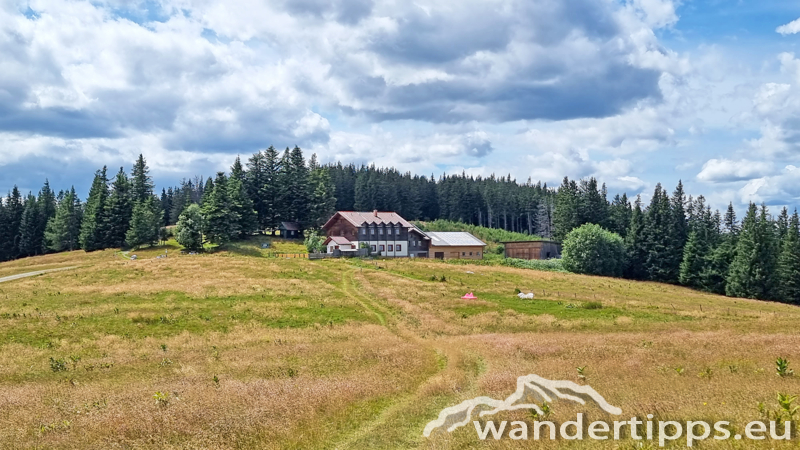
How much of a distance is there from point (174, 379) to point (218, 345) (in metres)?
9.40

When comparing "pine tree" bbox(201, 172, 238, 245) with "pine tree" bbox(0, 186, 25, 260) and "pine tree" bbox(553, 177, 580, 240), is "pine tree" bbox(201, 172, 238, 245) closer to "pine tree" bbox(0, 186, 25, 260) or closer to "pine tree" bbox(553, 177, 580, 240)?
"pine tree" bbox(0, 186, 25, 260)

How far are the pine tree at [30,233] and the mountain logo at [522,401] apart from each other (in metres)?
147

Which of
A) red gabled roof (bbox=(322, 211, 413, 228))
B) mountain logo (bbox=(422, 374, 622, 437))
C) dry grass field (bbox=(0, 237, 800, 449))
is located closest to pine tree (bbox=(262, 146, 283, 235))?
red gabled roof (bbox=(322, 211, 413, 228))

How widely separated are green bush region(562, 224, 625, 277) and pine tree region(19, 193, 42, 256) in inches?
4955

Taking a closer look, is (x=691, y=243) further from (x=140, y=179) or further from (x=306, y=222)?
(x=140, y=179)

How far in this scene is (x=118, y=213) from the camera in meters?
112

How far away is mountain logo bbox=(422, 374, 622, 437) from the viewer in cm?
1519

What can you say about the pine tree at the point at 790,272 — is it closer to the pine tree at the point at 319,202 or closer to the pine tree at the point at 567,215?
the pine tree at the point at 567,215

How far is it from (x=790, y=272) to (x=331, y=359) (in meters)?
92.4

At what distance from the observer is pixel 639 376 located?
1942cm

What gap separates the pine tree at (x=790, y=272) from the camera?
8694cm

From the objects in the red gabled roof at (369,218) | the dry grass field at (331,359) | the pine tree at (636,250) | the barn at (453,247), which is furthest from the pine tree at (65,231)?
the pine tree at (636,250)

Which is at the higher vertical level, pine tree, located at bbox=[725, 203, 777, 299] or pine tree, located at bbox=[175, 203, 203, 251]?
pine tree, located at bbox=[175, 203, 203, 251]

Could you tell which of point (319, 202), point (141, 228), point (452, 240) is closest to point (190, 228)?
point (141, 228)
